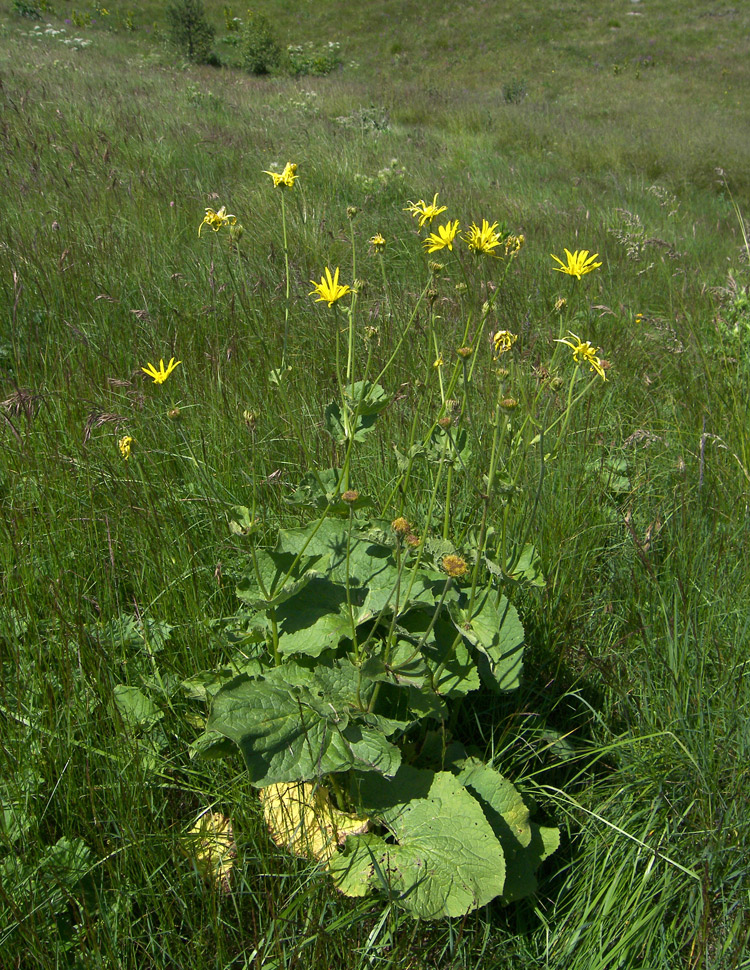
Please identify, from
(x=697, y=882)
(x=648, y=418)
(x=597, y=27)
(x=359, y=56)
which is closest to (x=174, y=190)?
(x=648, y=418)

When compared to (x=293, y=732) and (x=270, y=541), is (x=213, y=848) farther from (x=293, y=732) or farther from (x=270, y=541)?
(x=270, y=541)

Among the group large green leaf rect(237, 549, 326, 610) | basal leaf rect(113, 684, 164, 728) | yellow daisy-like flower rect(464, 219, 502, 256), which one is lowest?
basal leaf rect(113, 684, 164, 728)

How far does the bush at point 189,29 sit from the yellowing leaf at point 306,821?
23.0 meters

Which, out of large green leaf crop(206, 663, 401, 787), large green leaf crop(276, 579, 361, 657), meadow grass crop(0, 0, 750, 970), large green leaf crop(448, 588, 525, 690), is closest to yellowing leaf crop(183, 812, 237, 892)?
meadow grass crop(0, 0, 750, 970)

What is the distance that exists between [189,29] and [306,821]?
81.1 ft

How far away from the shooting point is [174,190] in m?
3.88

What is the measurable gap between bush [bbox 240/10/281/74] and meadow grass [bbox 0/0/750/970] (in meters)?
19.0

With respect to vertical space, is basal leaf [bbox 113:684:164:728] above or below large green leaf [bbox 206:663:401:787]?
below

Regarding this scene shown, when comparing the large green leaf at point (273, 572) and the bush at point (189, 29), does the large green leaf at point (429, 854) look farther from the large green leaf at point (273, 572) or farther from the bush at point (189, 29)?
the bush at point (189, 29)

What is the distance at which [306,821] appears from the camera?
1.21 meters

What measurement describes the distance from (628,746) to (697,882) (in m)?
0.28

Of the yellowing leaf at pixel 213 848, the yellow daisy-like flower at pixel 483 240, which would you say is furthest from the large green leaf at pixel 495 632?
the yellow daisy-like flower at pixel 483 240

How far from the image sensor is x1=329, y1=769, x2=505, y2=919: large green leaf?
1051mm

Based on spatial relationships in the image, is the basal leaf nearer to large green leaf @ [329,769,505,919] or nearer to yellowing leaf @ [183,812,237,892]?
yellowing leaf @ [183,812,237,892]
